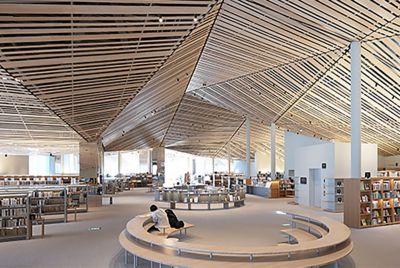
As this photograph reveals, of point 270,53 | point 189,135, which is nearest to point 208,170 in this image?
point 189,135

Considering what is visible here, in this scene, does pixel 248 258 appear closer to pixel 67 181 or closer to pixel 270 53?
pixel 270 53

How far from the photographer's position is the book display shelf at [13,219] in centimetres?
966

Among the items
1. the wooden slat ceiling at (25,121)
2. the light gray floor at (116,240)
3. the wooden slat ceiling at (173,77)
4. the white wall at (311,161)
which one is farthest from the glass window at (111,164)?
the light gray floor at (116,240)

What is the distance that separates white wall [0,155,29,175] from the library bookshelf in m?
20.3

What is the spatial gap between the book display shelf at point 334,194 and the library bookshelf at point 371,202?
9.84 ft

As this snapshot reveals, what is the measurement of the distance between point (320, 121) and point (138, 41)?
582 inches

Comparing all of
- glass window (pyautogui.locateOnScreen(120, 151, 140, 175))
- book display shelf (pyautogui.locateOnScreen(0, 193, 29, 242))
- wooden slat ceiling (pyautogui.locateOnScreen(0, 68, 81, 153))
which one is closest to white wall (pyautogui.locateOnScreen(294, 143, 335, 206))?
wooden slat ceiling (pyautogui.locateOnScreen(0, 68, 81, 153))

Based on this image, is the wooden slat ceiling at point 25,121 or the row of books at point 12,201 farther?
the row of books at point 12,201

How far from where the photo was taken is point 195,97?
24453 millimetres

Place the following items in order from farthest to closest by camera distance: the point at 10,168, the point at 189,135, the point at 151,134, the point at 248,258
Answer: the point at 189,135, the point at 151,134, the point at 10,168, the point at 248,258

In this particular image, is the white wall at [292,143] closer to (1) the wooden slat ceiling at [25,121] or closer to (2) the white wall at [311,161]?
(2) the white wall at [311,161]

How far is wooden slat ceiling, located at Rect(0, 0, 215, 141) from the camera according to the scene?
19.7 feet

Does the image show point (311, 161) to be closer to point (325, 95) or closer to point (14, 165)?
point (325, 95)

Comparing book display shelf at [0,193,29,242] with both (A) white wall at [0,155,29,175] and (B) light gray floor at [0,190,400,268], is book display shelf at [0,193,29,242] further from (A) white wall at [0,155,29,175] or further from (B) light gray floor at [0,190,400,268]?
(A) white wall at [0,155,29,175]
